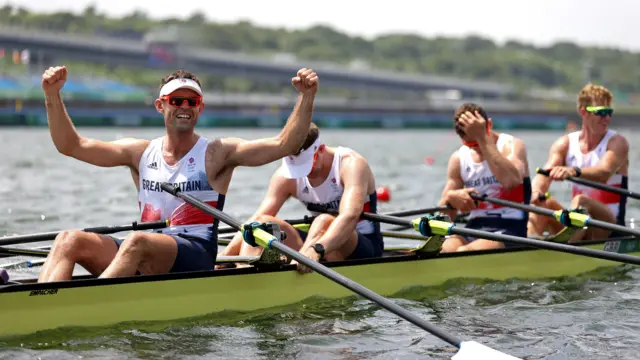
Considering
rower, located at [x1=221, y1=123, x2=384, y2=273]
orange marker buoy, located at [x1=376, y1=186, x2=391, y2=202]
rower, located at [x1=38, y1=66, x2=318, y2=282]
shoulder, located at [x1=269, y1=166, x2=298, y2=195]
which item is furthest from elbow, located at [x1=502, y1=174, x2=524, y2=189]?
orange marker buoy, located at [x1=376, y1=186, x2=391, y2=202]

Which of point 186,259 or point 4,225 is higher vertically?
point 186,259

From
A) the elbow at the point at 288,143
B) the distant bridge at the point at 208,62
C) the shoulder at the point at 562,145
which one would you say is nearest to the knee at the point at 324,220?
the elbow at the point at 288,143

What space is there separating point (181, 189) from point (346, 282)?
1598 mm

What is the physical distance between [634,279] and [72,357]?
663 cm

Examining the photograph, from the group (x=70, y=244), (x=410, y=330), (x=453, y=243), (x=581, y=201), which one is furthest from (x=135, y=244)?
(x=581, y=201)

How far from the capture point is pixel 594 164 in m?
11.4

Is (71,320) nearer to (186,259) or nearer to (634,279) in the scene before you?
(186,259)

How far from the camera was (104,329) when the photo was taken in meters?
7.40

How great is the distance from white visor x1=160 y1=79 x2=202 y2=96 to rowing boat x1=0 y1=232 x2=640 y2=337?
146 cm

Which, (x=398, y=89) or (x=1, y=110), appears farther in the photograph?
(x=398, y=89)

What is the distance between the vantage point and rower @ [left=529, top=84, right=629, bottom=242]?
11.2 m

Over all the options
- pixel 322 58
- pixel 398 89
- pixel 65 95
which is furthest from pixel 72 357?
pixel 322 58

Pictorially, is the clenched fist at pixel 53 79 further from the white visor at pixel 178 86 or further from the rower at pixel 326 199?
the rower at pixel 326 199

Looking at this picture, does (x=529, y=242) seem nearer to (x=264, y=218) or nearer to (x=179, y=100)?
(x=264, y=218)
